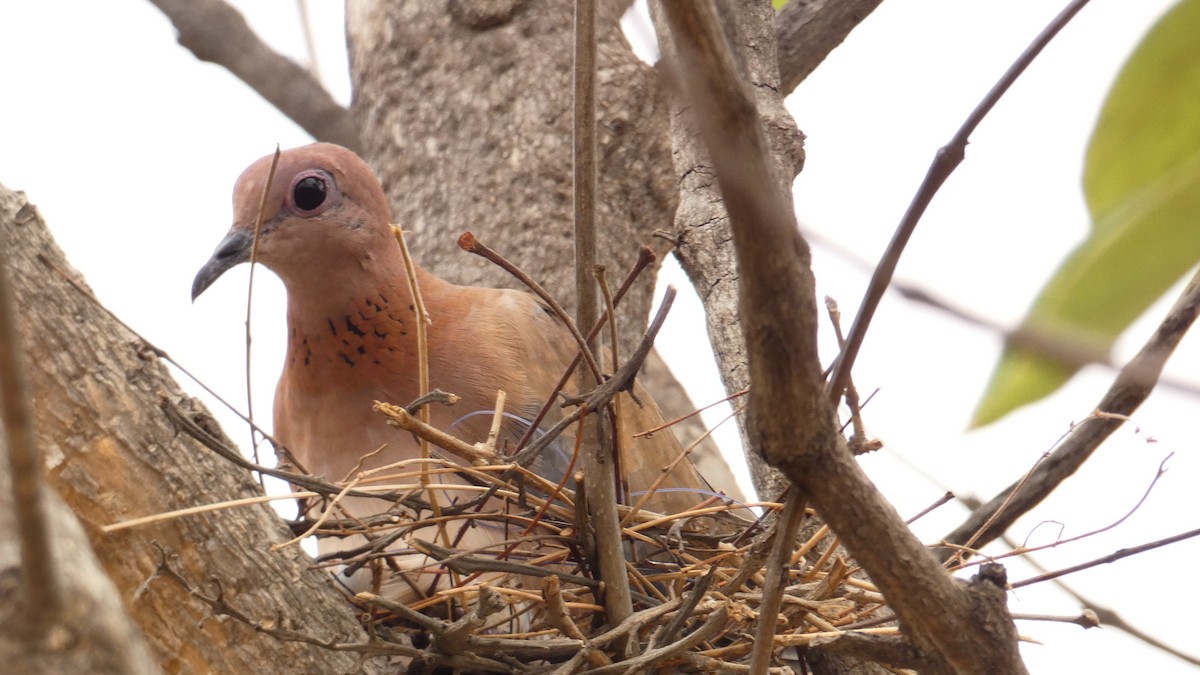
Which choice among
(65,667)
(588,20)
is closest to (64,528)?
(65,667)

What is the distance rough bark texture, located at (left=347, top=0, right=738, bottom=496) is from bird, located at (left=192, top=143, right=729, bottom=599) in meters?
0.64

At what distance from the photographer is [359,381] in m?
2.82

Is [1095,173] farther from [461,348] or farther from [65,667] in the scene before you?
[461,348]

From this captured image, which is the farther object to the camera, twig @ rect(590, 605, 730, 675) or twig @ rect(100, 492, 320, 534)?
twig @ rect(590, 605, 730, 675)

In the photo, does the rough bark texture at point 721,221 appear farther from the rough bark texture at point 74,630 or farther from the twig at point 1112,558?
the rough bark texture at point 74,630

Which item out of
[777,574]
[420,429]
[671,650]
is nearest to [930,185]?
[777,574]

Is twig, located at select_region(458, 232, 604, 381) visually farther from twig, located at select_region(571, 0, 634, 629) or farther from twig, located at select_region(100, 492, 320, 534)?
twig, located at select_region(100, 492, 320, 534)

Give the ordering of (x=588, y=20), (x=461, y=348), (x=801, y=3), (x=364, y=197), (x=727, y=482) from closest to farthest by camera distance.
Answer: (x=588, y=20)
(x=461, y=348)
(x=364, y=197)
(x=801, y=3)
(x=727, y=482)

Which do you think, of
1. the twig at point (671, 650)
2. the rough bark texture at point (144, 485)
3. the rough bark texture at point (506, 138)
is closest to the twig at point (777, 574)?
the twig at point (671, 650)

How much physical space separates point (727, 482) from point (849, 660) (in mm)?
2007

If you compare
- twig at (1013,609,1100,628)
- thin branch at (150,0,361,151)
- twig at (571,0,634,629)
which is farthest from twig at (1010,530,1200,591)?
thin branch at (150,0,361,151)

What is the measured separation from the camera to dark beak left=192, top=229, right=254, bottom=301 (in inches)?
111

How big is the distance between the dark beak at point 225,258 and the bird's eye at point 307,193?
0.13 metres

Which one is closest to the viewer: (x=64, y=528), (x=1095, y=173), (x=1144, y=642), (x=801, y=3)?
(x=1095, y=173)
